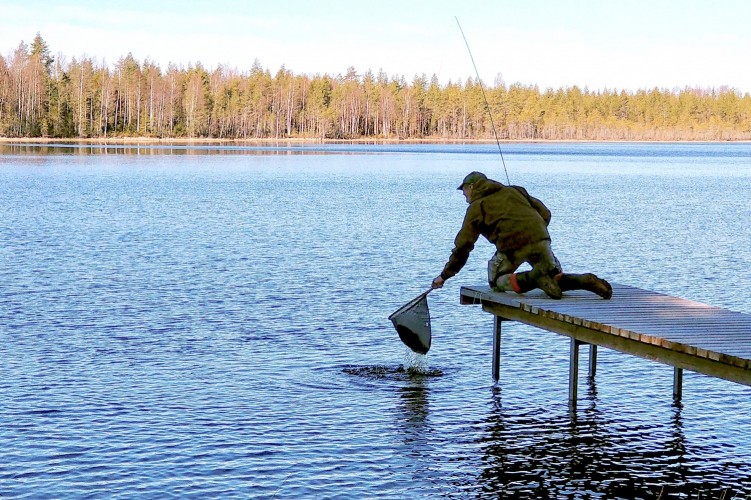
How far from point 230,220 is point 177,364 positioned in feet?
84.4

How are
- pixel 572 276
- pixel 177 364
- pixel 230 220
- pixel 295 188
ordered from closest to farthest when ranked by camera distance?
1. pixel 572 276
2. pixel 177 364
3. pixel 230 220
4. pixel 295 188

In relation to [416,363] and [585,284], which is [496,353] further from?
[585,284]

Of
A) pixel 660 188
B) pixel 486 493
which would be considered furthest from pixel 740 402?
pixel 660 188

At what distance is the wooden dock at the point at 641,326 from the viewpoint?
1056 cm

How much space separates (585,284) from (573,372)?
3.70 ft

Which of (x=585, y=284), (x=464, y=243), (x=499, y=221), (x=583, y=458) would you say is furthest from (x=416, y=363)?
(x=583, y=458)

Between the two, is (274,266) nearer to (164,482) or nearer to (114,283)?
(114,283)

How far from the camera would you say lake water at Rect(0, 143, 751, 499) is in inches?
433

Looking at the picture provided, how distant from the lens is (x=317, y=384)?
48.0ft

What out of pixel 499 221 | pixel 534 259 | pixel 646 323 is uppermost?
pixel 499 221

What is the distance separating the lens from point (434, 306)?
2141cm

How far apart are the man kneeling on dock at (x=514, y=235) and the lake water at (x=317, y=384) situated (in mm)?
1625

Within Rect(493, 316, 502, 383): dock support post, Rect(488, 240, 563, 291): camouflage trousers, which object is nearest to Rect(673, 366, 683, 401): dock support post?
Rect(488, 240, 563, 291): camouflage trousers

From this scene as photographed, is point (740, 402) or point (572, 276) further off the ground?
point (572, 276)
